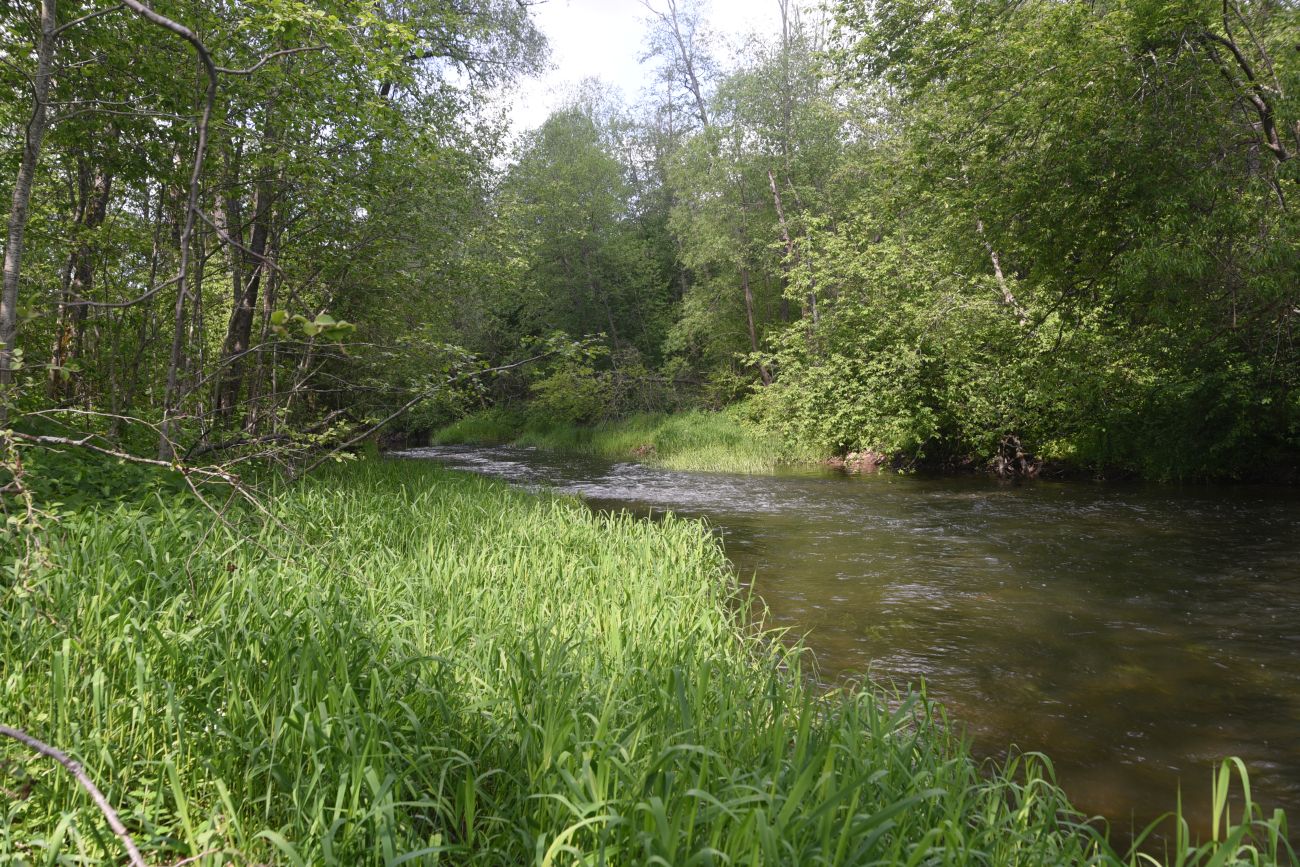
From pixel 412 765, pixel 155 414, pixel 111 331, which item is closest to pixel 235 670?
pixel 412 765

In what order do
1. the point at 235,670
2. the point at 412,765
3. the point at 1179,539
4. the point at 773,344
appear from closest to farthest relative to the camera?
the point at 412,765, the point at 235,670, the point at 1179,539, the point at 773,344

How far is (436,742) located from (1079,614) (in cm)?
581

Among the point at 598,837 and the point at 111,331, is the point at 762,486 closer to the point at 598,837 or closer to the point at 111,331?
the point at 111,331

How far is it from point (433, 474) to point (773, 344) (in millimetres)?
12901

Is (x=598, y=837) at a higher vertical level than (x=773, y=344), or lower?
lower

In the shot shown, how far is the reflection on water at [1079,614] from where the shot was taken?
4.16 m

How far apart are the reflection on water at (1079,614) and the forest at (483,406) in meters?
0.49

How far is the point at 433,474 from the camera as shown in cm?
1141

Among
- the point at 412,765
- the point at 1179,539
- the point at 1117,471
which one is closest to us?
the point at 412,765

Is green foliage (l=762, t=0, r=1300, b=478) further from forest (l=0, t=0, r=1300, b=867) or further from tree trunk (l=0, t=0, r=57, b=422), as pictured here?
tree trunk (l=0, t=0, r=57, b=422)

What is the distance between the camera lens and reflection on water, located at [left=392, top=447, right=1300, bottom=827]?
4160 millimetres

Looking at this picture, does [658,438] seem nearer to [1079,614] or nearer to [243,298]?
[243,298]

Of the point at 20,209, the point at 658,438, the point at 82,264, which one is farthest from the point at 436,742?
the point at 658,438

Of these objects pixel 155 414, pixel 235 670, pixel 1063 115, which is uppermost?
pixel 1063 115
